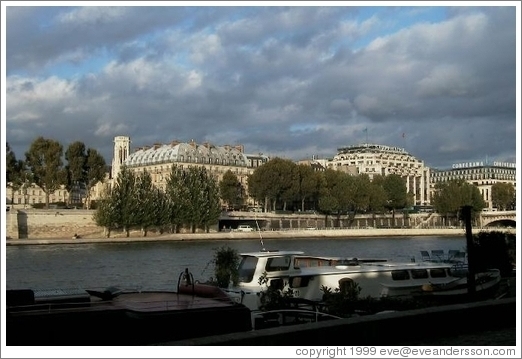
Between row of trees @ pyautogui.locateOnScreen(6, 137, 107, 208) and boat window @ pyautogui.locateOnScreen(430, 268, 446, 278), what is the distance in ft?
171

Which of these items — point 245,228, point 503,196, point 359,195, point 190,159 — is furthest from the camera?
point 503,196

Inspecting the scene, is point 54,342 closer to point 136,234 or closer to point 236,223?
point 136,234

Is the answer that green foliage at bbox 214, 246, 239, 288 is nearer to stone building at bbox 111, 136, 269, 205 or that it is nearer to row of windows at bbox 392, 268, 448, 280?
row of windows at bbox 392, 268, 448, 280

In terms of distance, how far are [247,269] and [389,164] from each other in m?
131

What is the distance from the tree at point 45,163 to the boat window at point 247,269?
53.3 metres

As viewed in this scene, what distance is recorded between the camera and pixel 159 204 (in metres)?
65.2

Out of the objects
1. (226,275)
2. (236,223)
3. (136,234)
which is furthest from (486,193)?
(226,275)

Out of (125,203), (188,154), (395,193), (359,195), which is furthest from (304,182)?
(125,203)

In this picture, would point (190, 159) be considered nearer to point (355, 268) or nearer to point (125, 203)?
point (125, 203)

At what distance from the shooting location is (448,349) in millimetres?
6996

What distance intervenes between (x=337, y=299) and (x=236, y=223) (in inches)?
2859

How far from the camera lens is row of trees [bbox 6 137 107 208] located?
63.8 meters

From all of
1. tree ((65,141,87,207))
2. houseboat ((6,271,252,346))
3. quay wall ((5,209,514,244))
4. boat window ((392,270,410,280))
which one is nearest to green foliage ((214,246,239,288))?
boat window ((392,270,410,280))

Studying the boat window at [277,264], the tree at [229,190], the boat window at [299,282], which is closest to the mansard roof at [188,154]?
the tree at [229,190]
